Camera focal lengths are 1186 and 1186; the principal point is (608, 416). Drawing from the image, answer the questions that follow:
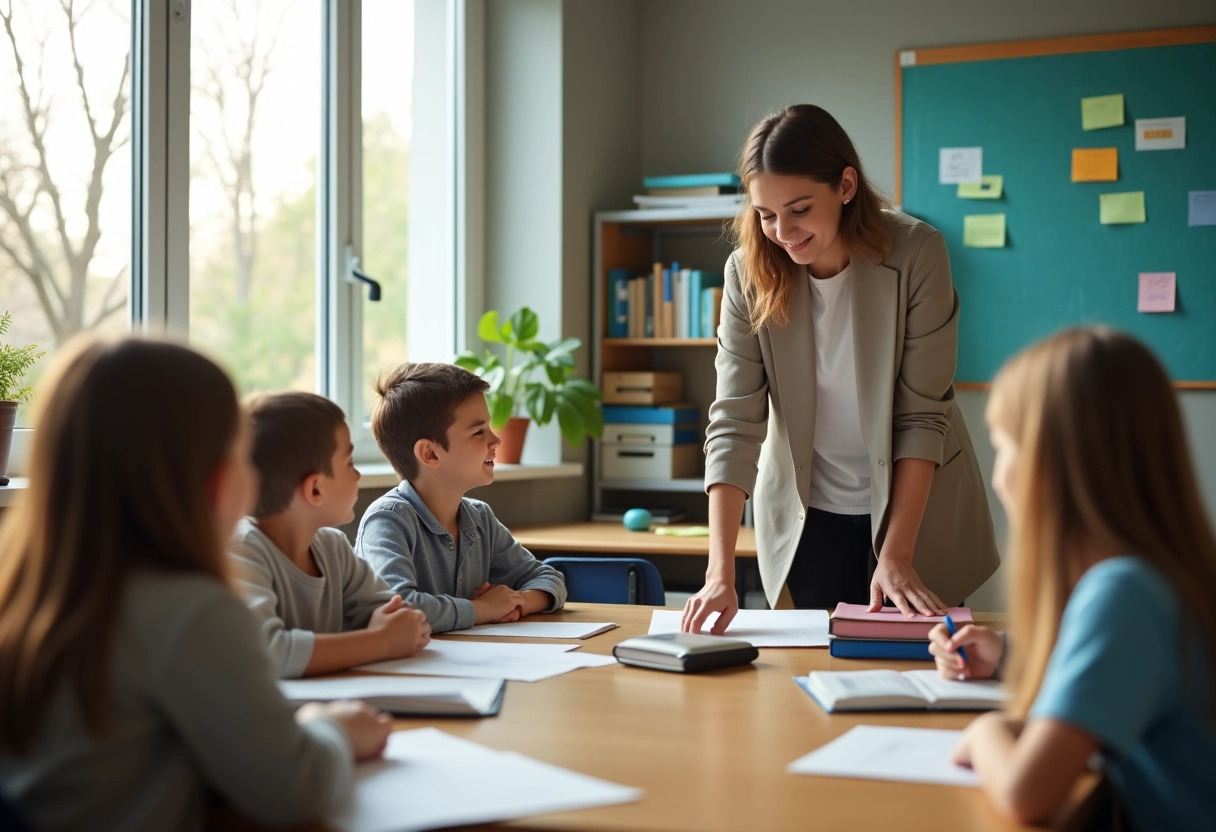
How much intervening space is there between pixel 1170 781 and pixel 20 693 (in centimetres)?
93

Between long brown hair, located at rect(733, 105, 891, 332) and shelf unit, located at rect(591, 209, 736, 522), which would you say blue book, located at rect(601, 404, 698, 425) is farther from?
long brown hair, located at rect(733, 105, 891, 332)

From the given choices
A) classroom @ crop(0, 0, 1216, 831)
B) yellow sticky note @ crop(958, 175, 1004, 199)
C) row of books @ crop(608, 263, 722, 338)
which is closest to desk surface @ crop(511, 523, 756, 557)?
classroom @ crop(0, 0, 1216, 831)

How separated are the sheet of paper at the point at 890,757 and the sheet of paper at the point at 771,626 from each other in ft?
1.52

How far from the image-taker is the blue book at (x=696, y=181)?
3895 mm

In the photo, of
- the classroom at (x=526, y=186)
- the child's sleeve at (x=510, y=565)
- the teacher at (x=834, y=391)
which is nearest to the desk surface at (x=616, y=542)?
the classroom at (x=526, y=186)

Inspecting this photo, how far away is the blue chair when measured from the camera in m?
2.59

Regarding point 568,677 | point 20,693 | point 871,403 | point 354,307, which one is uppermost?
point 354,307

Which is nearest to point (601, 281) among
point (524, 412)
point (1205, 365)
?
point (524, 412)

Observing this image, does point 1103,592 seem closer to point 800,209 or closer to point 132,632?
point 132,632

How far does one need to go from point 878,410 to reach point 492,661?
2.85 feet

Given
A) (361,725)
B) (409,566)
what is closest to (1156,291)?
(409,566)

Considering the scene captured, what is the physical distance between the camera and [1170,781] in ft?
3.20

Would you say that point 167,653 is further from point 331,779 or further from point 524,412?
point 524,412

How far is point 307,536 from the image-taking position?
5.44 ft
